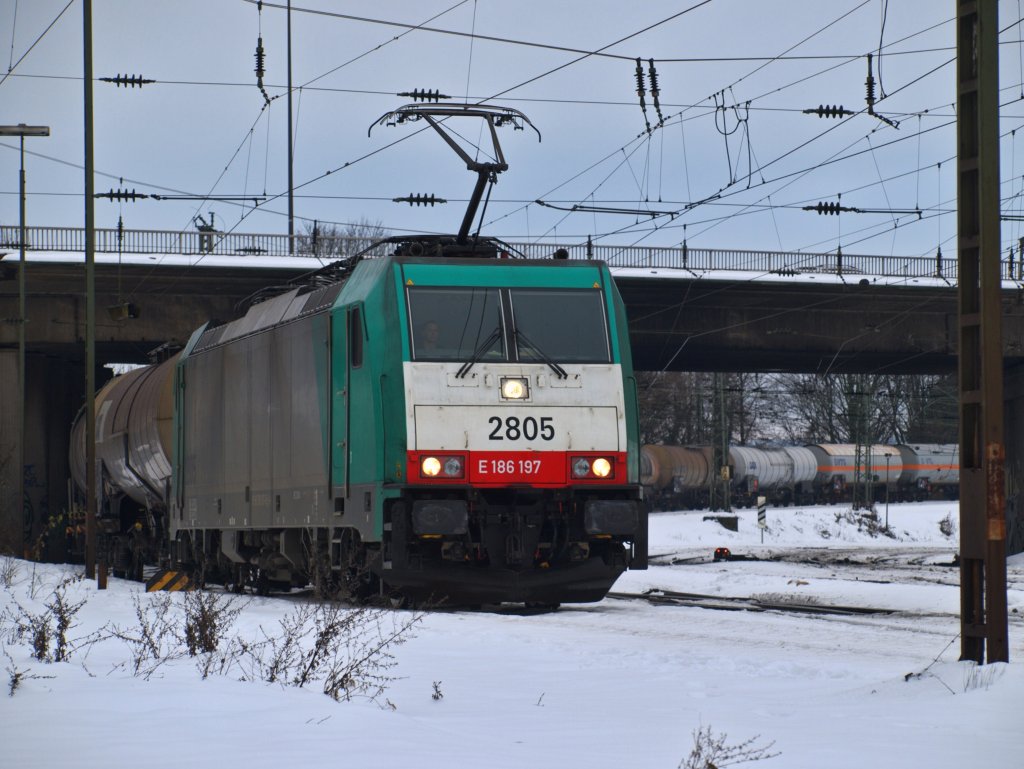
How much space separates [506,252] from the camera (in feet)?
52.6

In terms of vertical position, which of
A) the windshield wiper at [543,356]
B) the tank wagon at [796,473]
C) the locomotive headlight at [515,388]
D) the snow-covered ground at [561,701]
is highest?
the windshield wiper at [543,356]

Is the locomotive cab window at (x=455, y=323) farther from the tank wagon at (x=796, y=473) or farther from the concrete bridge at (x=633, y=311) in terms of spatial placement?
the tank wagon at (x=796, y=473)

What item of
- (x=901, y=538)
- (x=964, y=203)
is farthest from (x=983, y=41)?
(x=901, y=538)

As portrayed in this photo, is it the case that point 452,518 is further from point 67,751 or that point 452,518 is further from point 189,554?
point 189,554

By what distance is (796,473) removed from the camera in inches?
2808

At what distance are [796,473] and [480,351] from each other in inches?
2317

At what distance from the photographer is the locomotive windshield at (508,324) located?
14219mm

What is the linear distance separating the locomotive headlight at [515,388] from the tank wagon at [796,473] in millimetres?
50149

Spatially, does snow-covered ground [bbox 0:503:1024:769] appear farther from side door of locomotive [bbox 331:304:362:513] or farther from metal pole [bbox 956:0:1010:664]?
side door of locomotive [bbox 331:304:362:513]

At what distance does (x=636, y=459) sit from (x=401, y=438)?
2442 mm

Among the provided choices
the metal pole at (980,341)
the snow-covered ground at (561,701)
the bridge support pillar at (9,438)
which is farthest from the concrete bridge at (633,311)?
the metal pole at (980,341)

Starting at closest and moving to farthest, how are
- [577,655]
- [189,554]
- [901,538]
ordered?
[577,655] → [189,554] → [901,538]

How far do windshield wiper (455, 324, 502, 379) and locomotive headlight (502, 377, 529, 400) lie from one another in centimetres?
33

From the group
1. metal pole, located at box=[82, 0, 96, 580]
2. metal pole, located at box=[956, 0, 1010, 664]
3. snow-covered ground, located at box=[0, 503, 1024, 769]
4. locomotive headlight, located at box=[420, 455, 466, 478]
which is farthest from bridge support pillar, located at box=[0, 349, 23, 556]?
metal pole, located at box=[956, 0, 1010, 664]
